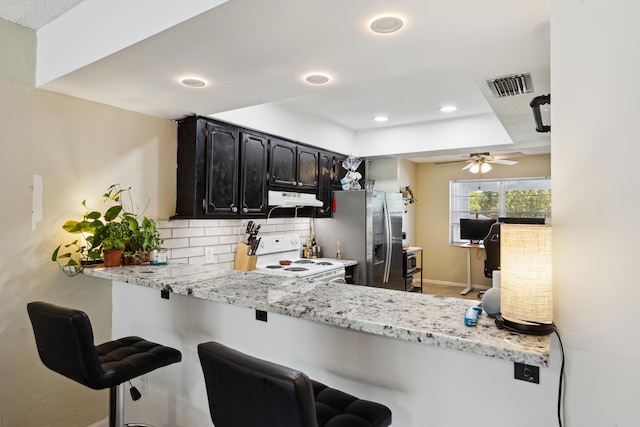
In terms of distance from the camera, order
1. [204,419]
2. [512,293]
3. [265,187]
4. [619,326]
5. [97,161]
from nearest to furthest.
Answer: [619,326], [512,293], [204,419], [97,161], [265,187]

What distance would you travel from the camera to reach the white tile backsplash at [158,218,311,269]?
2.93 metres

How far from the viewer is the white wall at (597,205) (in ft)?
3.18

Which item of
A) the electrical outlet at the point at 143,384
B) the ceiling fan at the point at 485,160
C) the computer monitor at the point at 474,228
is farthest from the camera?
the computer monitor at the point at 474,228

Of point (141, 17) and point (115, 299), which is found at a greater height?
point (141, 17)

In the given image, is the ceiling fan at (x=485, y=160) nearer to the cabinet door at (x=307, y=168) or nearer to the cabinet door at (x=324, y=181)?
the cabinet door at (x=324, y=181)

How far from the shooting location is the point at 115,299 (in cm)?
252

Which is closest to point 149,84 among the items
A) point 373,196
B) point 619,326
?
point 619,326

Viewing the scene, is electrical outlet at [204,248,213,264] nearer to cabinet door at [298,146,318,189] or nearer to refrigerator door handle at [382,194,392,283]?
cabinet door at [298,146,318,189]

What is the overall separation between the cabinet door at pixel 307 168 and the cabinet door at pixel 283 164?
0.29ft

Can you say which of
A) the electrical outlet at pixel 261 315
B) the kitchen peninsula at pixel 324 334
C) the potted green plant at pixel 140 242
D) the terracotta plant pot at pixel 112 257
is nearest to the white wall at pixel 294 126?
the potted green plant at pixel 140 242

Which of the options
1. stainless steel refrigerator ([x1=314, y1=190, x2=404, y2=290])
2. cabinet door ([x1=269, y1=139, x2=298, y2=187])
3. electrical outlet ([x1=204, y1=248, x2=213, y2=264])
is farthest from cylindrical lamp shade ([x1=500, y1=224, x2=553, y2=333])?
stainless steel refrigerator ([x1=314, y1=190, x2=404, y2=290])

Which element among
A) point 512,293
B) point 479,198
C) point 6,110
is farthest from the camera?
point 479,198

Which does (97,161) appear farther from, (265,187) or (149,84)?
(265,187)

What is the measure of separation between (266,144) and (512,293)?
2767 mm
